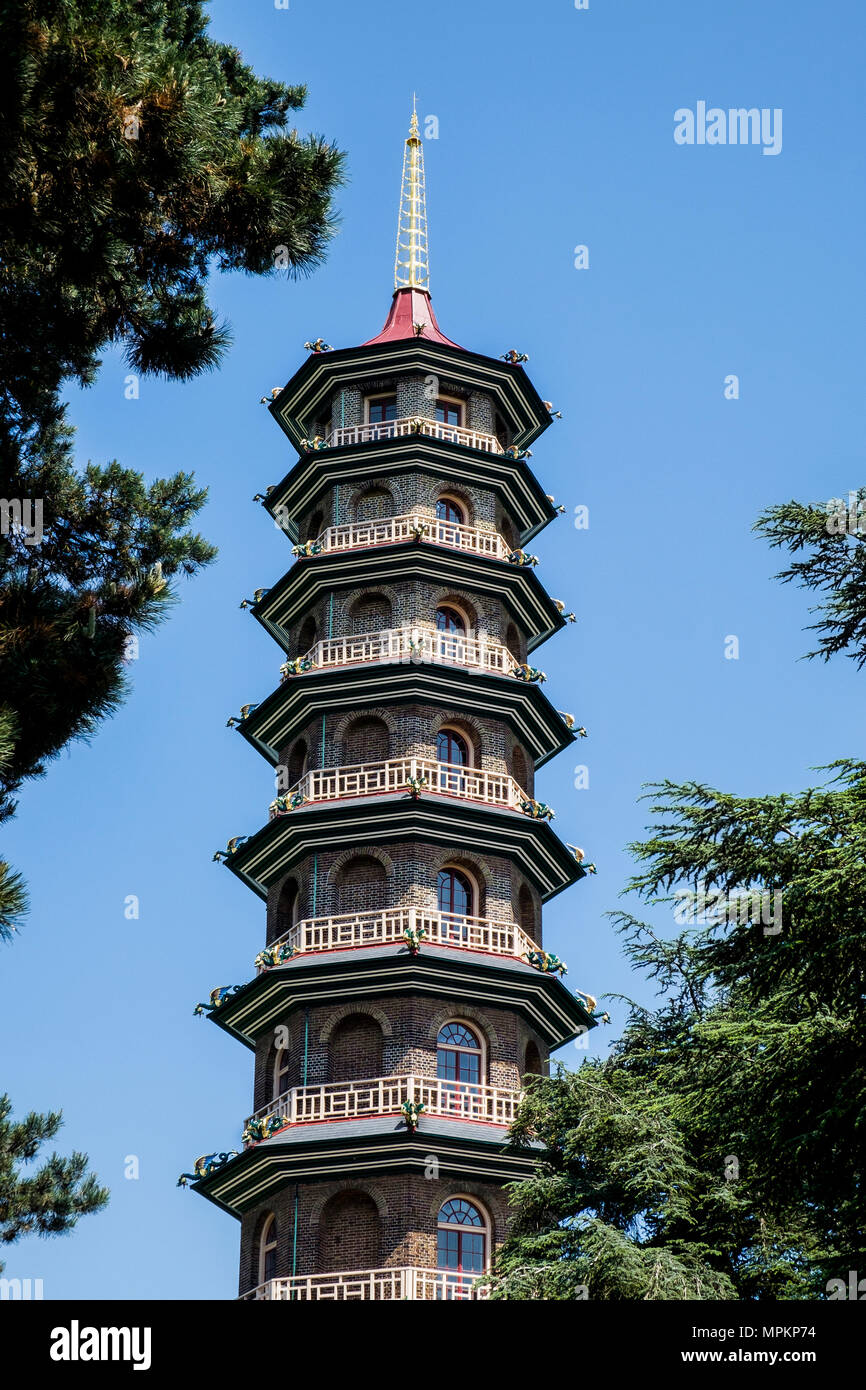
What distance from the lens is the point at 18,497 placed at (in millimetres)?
14523

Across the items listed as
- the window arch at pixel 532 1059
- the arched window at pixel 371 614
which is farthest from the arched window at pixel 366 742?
the window arch at pixel 532 1059

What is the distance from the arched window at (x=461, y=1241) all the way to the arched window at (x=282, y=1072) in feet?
13.9

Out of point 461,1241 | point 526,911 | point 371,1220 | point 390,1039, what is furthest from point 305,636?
point 461,1241

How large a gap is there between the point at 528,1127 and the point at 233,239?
18.7 metres

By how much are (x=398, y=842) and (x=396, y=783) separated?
4.39 feet

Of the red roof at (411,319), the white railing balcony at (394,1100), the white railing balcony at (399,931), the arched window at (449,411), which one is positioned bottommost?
the white railing balcony at (394,1100)

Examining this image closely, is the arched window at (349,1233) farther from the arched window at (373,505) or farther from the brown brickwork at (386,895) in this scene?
the arched window at (373,505)

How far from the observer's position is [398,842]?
33.0 metres

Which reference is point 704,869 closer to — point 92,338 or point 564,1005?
point 92,338

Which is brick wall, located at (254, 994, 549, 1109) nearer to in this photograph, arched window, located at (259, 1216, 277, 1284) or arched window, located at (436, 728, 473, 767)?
arched window, located at (259, 1216, 277, 1284)

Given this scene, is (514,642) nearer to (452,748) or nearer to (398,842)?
(452,748)

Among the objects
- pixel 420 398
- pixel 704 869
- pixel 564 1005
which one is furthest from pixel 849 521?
pixel 420 398

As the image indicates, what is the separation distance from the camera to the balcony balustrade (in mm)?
29781

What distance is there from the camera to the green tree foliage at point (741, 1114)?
685 inches
